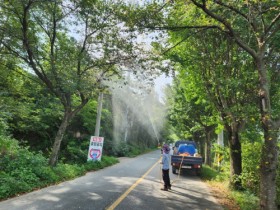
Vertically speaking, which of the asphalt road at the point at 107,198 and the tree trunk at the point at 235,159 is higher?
the tree trunk at the point at 235,159

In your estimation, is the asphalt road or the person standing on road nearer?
the asphalt road

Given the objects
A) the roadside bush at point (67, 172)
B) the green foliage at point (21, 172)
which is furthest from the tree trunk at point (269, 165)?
the roadside bush at point (67, 172)

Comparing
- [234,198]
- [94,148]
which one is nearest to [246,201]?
[234,198]

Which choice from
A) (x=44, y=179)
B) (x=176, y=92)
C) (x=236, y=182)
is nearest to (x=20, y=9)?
(x=44, y=179)

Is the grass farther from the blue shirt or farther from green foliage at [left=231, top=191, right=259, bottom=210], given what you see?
the blue shirt

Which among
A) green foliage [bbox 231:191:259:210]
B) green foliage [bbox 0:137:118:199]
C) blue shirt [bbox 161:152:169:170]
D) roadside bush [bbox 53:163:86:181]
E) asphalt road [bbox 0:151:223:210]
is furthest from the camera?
roadside bush [bbox 53:163:86:181]

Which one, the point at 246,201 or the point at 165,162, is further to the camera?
the point at 165,162

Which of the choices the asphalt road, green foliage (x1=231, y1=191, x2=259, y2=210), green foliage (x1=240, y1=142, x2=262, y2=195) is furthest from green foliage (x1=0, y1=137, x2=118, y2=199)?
green foliage (x1=240, y1=142, x2=262, y2=195)

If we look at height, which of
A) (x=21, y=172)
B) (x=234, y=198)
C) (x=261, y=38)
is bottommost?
(x=234, y=198)

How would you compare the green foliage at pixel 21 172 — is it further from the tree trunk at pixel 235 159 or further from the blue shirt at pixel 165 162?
the tree trunk at pixel 235 159

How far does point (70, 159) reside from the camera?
1869cm

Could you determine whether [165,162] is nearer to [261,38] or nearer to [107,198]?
[107,198]

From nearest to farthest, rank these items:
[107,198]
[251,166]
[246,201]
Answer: [107,198] → [246,201] → [251,166]

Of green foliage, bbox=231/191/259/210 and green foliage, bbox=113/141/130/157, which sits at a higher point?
green foliage, bbox=113/141/130/157
